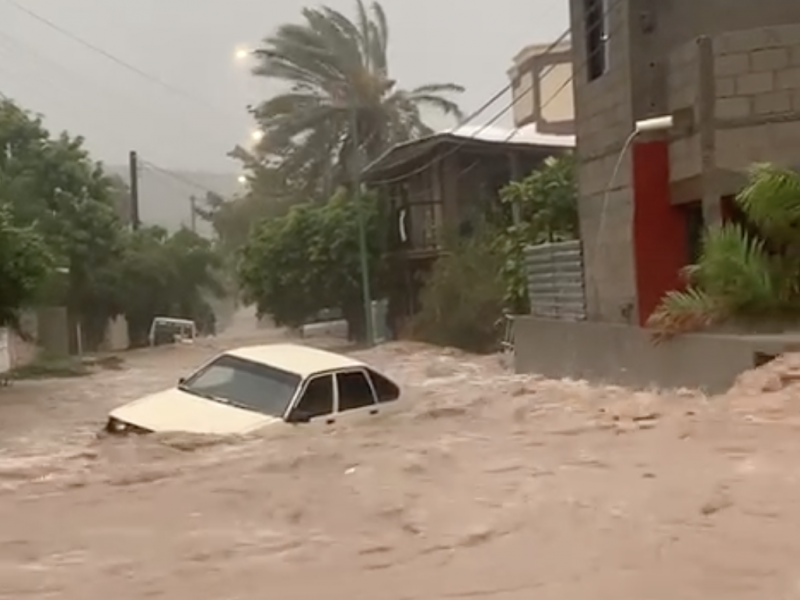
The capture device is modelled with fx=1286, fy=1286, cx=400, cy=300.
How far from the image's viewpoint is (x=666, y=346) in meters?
12.4

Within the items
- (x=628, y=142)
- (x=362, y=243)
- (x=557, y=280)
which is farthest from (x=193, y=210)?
(x=628, y=142)

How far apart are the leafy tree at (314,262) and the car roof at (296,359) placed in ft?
69.9

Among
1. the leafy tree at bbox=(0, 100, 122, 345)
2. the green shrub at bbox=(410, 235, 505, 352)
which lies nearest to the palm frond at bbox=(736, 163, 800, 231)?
the green shrub at bbox=(410, 235, 505, 352)

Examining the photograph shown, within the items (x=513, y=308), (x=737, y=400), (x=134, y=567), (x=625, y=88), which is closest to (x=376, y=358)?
(x=513, y=308)

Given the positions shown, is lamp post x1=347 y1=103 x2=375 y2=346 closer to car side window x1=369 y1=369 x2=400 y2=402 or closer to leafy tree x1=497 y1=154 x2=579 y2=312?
leafy tree x1=497 y1=154 x2=579 y2=312

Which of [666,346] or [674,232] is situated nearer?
[666,346]

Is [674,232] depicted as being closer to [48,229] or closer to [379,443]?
[379,443]

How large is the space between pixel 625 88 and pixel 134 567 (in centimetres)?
1091

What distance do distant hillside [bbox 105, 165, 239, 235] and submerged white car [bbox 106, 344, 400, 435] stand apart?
32.7 meters

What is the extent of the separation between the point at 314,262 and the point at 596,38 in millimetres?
18408

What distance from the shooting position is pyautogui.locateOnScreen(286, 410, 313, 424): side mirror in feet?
37.8

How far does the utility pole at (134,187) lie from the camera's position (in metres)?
43.0

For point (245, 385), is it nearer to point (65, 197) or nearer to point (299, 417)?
point (299, 417)

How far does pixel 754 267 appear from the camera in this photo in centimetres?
1205
